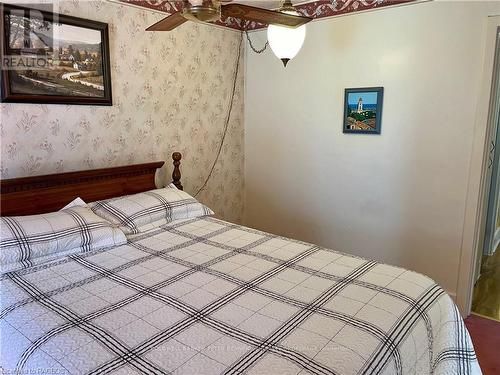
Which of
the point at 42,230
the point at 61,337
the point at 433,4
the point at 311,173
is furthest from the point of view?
the point at 311,173

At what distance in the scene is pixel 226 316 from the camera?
1.35 meters

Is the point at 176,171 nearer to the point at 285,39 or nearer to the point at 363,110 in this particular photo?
the point at 285,39

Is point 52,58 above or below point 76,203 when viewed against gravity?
above

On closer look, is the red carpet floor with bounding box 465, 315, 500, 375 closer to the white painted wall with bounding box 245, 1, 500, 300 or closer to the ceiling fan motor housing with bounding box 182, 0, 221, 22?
the white painted wall with bounding box 245, 1, 500, 300

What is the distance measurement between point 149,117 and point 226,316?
1.92 m

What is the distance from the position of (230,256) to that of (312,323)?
0.73 metres

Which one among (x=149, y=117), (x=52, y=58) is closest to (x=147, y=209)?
(x=149, y=117)

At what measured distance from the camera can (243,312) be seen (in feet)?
4.52

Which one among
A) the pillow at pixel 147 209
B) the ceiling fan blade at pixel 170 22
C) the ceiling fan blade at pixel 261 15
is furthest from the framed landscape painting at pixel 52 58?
the ceiling fan blade at pixel 261 15

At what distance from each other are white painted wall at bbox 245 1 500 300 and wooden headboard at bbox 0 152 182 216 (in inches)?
43.5

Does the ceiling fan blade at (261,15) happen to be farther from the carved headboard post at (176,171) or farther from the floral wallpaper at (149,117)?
the carved headboard post at (176,171)

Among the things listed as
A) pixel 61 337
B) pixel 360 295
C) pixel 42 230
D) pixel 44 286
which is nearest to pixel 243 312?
pixel 360 295

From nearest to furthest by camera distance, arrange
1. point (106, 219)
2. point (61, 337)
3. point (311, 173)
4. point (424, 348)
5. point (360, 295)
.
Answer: point (61, 337)
point (424, 348)
point (360, 295)
point (106, 219)
point (311, 173)

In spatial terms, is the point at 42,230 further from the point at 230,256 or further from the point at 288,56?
the point at 288,56
